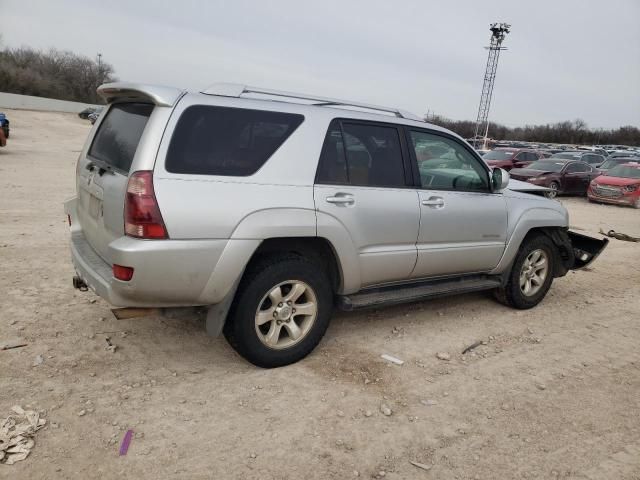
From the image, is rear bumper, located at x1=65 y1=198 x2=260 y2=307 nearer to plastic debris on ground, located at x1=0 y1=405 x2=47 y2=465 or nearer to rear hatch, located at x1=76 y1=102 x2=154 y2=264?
rear hatch, located at x1=76 y1=102 x2=154 y2=264

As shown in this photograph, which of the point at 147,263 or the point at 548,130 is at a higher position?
the point at 548,130

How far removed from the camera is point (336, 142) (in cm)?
371

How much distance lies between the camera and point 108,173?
10.8ft

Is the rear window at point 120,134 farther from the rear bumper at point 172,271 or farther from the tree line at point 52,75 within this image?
the tree line at point 52,75

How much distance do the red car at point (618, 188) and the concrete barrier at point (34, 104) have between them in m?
50.6


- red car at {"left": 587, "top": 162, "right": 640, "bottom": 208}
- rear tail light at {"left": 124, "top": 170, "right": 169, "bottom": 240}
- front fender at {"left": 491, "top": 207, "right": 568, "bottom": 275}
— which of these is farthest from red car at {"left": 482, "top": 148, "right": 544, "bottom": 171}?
rear tail light at {"left": 124, "top": 170, "right": 169, "bottom": 240}

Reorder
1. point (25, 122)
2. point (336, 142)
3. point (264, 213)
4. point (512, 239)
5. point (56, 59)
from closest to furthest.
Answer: point (264, 213) → point (336, 142) → point (512, 239) → point (25, 122) → point (56, 59)

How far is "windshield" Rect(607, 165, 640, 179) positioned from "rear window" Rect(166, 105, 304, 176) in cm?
1754

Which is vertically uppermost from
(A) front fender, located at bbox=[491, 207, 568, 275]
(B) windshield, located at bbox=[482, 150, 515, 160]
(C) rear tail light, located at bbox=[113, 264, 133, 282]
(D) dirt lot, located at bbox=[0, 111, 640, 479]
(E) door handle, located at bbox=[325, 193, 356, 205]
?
(B) windshield, located at bbox=[482, 150, 515, 160]

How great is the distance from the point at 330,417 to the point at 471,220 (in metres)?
2.27

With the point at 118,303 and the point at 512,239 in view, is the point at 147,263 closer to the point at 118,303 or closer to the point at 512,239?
the point at 118,303

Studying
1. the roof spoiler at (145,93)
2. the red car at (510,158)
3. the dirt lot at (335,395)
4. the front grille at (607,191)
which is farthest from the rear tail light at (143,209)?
the red car at (510,158)

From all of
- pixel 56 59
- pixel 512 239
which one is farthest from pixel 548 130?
pixel 512 239

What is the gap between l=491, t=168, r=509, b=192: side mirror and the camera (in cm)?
466
